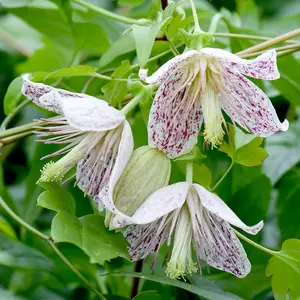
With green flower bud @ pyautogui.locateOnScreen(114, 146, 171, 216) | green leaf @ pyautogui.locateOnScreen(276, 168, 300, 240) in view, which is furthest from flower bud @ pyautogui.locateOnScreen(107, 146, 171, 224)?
green leaf @ pyautogui.locateOnScreen(276, 168, 300, 240)

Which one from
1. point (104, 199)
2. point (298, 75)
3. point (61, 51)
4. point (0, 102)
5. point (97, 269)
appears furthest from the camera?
point (0, 102)

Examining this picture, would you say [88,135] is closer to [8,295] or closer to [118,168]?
[118,168]

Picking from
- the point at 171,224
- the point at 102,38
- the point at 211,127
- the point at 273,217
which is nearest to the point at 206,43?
the point at 211,127

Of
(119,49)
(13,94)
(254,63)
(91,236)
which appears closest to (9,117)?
(13,94)

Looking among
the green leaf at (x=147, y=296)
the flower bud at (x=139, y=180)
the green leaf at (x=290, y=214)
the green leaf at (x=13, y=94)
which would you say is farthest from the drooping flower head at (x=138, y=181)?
the green leaf at (x=290, y=214)

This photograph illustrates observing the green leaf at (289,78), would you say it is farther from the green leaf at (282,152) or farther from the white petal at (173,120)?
the white petal at (173,120)

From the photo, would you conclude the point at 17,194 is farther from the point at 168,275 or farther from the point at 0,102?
the point at 168,275
